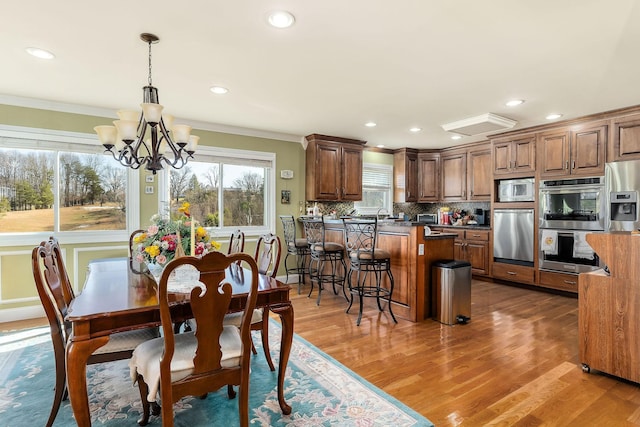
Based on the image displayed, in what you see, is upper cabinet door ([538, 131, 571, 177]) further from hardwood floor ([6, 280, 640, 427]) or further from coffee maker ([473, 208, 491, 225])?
hardwood floor ([6, 280, 640, 427])

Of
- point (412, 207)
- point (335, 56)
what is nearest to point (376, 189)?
point (412, 207)

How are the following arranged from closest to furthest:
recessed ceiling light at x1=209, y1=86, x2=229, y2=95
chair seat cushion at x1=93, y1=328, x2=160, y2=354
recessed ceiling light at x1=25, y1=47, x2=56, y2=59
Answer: chair seat cushion at x1=93, y1=328, x2=160, y2=354 → recessed ceiling light at x1=25, y1=47, x2=56, y2=59 → recessed ceiling light at x1=209, y1=86, x2=229, y2=95

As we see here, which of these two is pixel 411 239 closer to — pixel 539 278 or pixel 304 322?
pixel 304 322

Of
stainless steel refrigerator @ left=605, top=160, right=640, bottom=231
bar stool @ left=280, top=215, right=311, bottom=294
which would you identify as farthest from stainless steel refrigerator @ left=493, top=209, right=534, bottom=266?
bar stool @ left=280, top=215, right=311, bottom=294

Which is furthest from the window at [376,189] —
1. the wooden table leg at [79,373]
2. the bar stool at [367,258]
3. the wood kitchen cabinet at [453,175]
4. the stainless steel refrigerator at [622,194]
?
the wooden table leg at [79,373]

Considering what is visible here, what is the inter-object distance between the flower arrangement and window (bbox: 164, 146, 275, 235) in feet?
7.28

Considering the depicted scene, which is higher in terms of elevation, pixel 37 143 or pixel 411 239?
pixel 37 143

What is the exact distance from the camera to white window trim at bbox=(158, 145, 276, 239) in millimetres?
4531

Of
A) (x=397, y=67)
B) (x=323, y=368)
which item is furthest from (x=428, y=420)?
(x=397, y=67)

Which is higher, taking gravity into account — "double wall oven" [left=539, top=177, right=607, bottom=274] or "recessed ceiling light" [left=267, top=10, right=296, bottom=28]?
"recessed ceiling light" [left=267, top=10, right=296, bottom=28]

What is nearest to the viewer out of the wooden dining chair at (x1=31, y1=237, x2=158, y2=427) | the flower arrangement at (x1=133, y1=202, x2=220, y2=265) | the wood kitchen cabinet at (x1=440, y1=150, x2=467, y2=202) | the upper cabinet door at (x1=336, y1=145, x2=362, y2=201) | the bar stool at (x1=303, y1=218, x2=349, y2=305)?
the wooden dining chair at (x1=31, y1=237, x2=158, y2=427)

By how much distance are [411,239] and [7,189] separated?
15.0 ft

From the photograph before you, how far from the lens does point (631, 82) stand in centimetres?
318

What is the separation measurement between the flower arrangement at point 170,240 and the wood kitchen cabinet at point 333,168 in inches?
128
